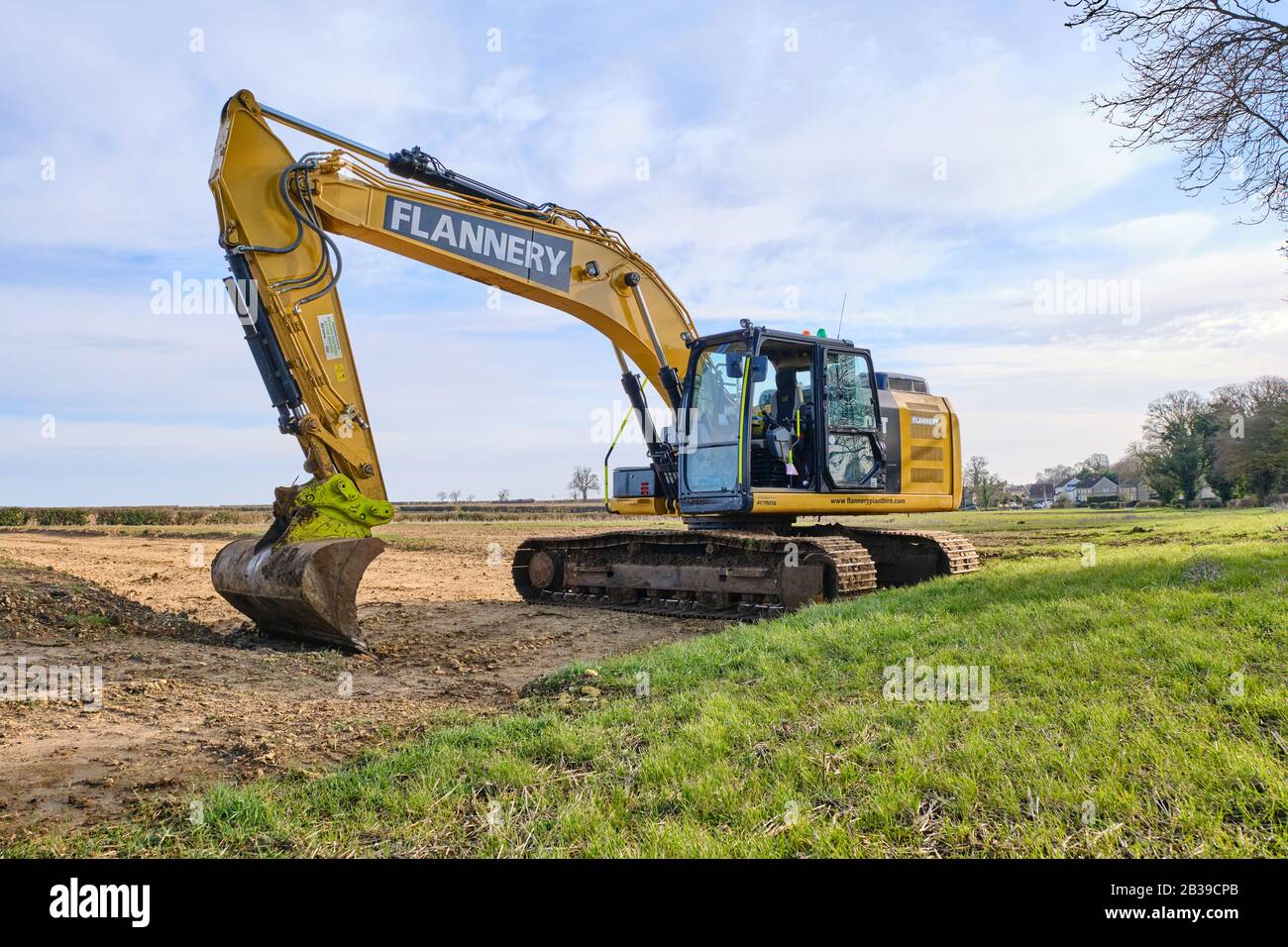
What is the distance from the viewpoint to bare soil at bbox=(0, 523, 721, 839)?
185 inches

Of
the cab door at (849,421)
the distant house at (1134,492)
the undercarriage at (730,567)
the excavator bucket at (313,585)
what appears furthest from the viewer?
the distant house at (1134,492)

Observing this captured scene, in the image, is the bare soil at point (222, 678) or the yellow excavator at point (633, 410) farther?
the yellow excavator at point (633, 410)

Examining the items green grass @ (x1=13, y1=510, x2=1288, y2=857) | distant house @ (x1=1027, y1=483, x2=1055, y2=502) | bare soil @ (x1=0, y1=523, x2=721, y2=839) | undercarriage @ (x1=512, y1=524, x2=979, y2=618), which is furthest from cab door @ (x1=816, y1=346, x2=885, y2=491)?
distant house @ (x1=1027, y1=483, x2=1055, y2=502)

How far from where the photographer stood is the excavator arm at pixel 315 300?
27.5ft

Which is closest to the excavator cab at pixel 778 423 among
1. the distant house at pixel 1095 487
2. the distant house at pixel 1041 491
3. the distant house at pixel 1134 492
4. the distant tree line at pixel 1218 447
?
the distant tree line at pixel 1218 447

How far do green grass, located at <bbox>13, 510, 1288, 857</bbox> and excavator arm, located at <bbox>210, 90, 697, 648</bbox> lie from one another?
3398 mm

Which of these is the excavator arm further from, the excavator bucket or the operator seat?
the operator seat

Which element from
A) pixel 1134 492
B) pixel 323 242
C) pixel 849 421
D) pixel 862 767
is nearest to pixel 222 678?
pixel 323 242

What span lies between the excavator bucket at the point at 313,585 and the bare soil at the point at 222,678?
0.22 meters

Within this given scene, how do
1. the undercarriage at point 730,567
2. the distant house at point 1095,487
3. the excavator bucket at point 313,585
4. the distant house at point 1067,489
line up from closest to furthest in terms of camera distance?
the excavator bucket at point 313,585 → the undercarriage at point 730,567 → the distant house at point 1095,487 → the distant house at point 1067,489

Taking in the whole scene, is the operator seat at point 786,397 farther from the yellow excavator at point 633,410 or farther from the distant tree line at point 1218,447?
the distant tree line at point 1218,447

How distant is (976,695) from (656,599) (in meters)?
7.42
